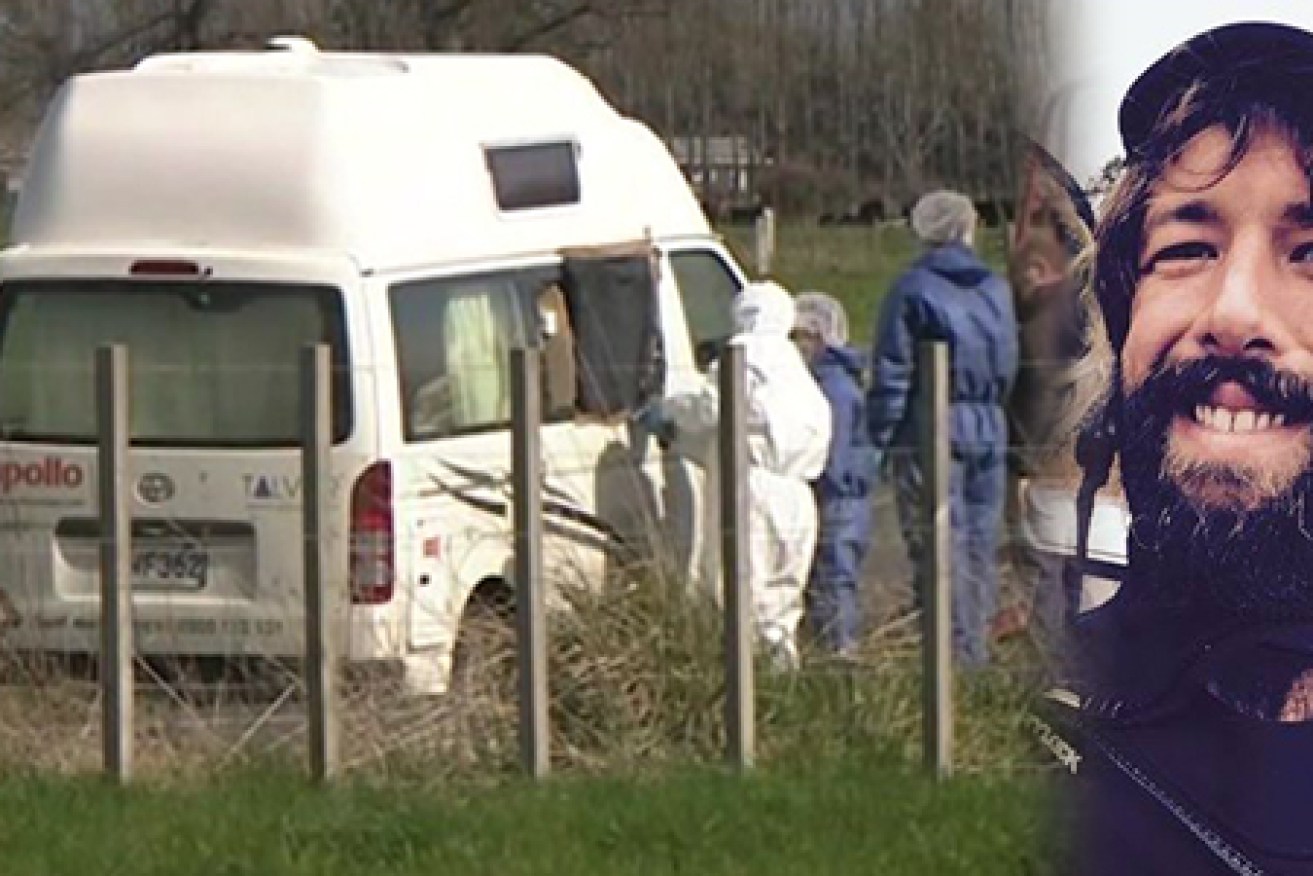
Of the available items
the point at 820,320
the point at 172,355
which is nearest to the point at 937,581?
the point at 820,320

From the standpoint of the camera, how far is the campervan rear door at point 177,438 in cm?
1002

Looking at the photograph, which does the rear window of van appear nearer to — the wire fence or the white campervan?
the white campervan

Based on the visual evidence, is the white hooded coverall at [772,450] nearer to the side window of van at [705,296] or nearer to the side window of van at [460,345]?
the side window of van at [460,345]

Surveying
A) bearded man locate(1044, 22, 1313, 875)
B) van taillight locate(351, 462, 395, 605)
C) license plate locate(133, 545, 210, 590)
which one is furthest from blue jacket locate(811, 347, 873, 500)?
bearded man locate(1044, 22, 1313, 875)

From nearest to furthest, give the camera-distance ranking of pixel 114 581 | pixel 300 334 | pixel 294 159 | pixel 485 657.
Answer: pixel 114 581
pixel 485 657
pixel 300 334
pixel 294 159

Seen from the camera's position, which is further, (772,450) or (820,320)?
(820,320)

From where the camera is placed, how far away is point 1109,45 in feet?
9.36

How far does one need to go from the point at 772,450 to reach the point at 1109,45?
6.92 m

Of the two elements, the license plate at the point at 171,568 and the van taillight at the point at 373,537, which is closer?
the van taillight at the point at 373,537

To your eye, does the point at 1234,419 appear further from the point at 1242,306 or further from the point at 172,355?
the point at 172,355

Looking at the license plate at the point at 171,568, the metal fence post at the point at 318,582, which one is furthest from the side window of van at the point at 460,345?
the metal fence post at the point at 318,582

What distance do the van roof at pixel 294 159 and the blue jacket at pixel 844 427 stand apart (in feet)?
3.84

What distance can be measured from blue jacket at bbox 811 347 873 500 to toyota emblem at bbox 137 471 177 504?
86.7 inches

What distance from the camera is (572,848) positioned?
310 inches
